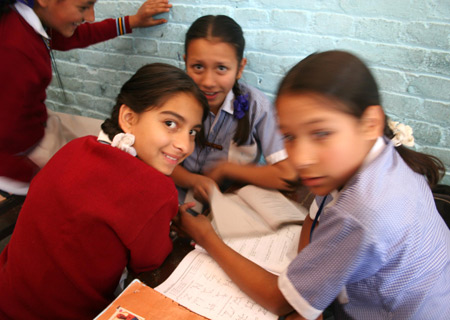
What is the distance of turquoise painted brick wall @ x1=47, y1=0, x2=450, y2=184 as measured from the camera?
1150 mm

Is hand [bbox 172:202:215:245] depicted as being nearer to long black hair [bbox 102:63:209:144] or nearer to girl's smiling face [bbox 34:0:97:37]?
long black hair [bbox 102:63:209:144]

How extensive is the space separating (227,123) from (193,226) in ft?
1.90

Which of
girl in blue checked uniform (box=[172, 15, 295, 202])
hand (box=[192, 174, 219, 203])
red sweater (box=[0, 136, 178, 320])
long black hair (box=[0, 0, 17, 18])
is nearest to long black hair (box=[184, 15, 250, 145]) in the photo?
girl in blue checked uniform (box=[172, 15, 295, 202])

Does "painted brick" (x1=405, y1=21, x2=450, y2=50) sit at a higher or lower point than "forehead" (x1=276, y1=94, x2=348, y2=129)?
higher

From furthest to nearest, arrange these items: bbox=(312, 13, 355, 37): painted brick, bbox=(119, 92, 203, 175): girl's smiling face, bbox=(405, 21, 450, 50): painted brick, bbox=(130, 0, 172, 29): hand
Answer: bbox=(130, 0, 172, 29): hand
bbox=(312, 13, 355, 37): painted brick
bbox=(405, 21, 450, 50): painted brick
bbox=(119, 92, 203, 175): girl's smiling face

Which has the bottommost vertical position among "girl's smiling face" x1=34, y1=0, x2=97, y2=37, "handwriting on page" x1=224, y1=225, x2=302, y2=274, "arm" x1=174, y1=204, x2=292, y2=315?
"handwriting on page" x1=224, y1=225, x2=302, y2=274

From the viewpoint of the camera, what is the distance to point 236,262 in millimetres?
764

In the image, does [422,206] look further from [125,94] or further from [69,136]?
[69,136]

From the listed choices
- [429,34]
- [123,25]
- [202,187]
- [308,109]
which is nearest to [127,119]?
[202,187]

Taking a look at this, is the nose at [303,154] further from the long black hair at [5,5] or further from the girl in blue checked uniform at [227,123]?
the long black hair at [5,5]

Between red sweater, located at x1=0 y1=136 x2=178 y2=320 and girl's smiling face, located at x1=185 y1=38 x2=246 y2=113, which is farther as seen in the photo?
girl's smiling face, located at x1=185 y1=38 x2=246 y2=113

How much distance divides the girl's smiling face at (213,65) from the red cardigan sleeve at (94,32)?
1.94 feet

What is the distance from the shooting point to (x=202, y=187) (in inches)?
45.3

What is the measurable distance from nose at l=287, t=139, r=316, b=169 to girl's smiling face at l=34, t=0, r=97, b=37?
3.76 ft
